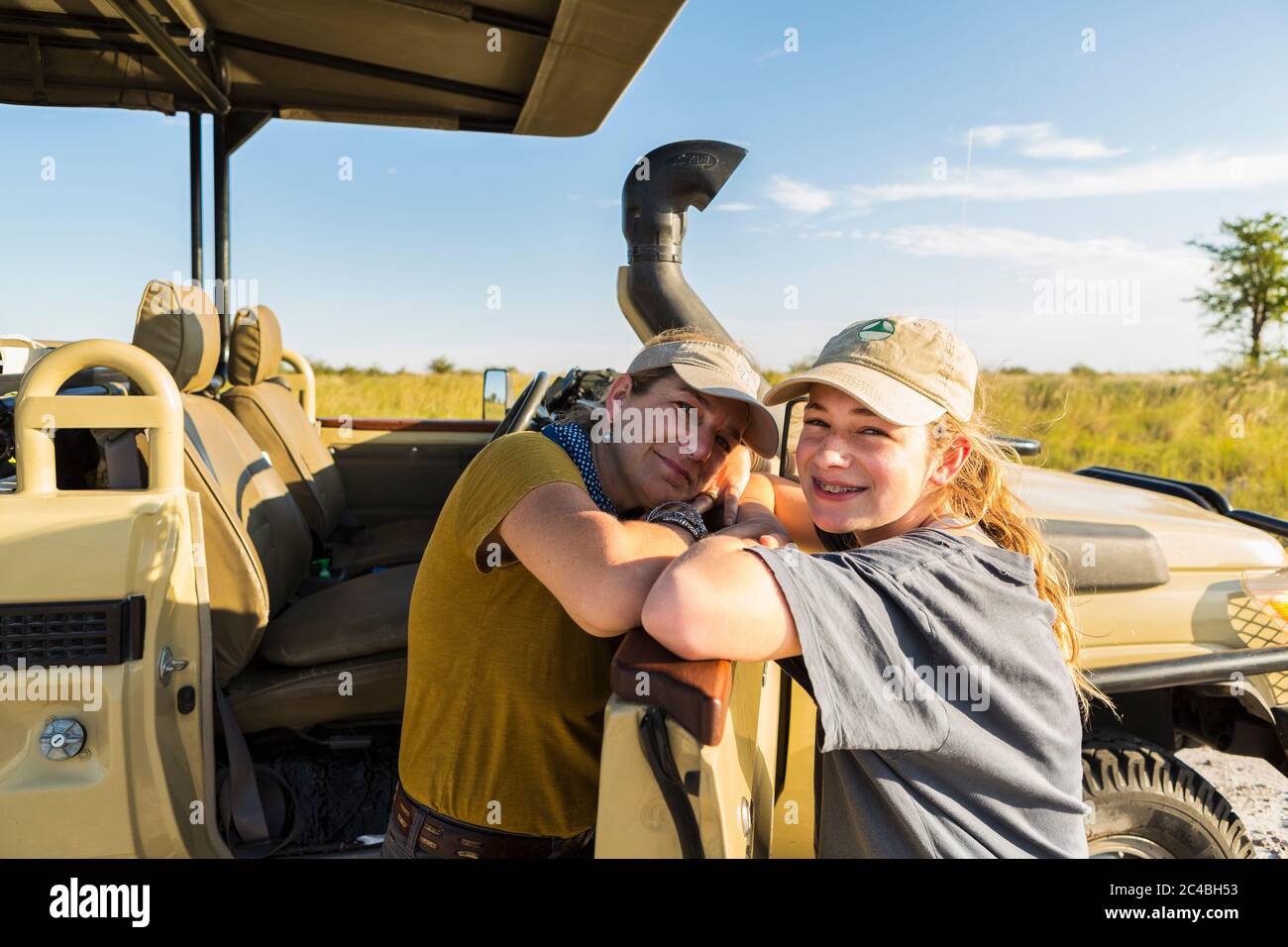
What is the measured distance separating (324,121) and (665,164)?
174cm

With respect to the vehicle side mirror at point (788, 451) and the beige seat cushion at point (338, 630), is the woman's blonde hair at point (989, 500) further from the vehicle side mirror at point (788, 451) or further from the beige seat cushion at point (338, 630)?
the beige seat cushion at point (338, 630)

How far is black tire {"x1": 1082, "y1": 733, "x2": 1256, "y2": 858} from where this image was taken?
2055mm

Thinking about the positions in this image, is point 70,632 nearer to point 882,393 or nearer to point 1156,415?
point 882,393

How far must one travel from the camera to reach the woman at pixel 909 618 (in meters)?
1.15

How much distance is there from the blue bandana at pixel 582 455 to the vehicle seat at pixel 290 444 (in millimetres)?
1768

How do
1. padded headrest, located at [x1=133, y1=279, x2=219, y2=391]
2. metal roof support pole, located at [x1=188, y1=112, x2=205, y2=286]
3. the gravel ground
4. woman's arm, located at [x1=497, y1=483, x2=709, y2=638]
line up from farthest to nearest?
metal roof support pole, located at [x1=188, y1=112, x2=205, y2=286]
the gravel ground
padded headrest, located at [x1=133, y1=279, x2=219, y2=391]
woman's arm, located at [x1=497, y1=483, x2=709, y2=638]

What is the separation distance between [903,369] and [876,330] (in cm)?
10

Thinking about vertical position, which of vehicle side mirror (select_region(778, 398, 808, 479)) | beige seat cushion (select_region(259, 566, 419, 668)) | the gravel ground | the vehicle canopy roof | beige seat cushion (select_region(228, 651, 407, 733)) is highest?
the vehicle canopy roof

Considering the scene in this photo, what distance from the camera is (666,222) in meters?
2.76

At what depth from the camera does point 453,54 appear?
3129 millimetres

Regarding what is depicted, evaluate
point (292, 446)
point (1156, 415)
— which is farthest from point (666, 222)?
point (1156, 415)

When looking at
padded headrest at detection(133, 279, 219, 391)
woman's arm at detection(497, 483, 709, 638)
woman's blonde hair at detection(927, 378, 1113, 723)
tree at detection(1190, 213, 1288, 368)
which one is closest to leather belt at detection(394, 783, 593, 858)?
woman's arm at detection(497, 483, 709, 638)

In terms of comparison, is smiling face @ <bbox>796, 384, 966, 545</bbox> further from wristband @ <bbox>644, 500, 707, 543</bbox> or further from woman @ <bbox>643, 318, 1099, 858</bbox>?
wristband @ <bbox>644, 500, 707, 543</bbox>

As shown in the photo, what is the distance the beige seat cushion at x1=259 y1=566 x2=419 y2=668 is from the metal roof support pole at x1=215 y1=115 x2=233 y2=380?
1456 millimetres
